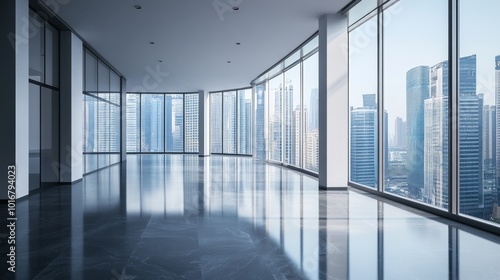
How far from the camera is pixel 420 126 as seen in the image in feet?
22.2

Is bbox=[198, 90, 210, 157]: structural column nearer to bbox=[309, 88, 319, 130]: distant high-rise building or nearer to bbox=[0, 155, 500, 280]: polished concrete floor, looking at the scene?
bbox=[309, 88, 319, 130]: distant high-rise building

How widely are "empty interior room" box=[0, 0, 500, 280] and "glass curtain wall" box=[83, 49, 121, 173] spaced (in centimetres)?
12

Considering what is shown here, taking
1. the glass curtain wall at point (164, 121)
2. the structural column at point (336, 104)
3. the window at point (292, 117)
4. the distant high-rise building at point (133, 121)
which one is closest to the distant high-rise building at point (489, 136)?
the structural column at point (336, 104)

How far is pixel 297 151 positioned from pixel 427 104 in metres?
7.75

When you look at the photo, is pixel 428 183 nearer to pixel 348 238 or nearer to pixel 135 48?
pixel 348 238

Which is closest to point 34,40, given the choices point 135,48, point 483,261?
point 135,48

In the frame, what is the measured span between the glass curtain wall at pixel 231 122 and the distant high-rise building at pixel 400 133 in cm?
1344

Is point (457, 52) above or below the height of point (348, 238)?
above

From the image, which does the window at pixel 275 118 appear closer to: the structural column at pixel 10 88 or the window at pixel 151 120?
the window at pixel 151 120

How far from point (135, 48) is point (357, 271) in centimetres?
1048

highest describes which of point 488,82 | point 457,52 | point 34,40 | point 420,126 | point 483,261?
point 34,40

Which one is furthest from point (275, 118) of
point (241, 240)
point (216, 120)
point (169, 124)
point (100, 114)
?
point (241, 240)

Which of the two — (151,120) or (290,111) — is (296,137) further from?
(151,120)

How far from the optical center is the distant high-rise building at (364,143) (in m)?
8.20
